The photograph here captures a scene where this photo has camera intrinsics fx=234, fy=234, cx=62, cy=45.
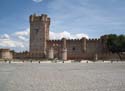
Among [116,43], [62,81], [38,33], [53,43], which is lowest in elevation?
[62,81]

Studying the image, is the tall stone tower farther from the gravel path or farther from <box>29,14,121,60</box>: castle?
the gravel path

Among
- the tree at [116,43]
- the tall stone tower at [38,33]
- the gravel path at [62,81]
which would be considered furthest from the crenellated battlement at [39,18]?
the gravel path at [62,81]

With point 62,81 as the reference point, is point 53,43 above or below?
above

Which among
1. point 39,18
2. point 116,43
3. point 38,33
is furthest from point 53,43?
point 116,43

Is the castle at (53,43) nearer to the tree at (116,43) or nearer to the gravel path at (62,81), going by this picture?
the tree at (116,43)

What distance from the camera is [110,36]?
79875 millimetres

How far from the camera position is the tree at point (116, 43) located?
76.2 m

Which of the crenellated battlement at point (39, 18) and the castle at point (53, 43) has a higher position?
the crenellated battlement at point (39, 18)

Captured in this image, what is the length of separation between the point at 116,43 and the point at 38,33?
2616cm

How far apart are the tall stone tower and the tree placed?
848 inches

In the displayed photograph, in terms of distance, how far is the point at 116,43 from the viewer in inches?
3009

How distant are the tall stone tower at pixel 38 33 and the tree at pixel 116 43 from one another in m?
21.5

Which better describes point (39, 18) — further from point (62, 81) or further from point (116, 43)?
point (62, 81)

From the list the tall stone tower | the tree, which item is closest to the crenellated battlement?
the tall stone tower
